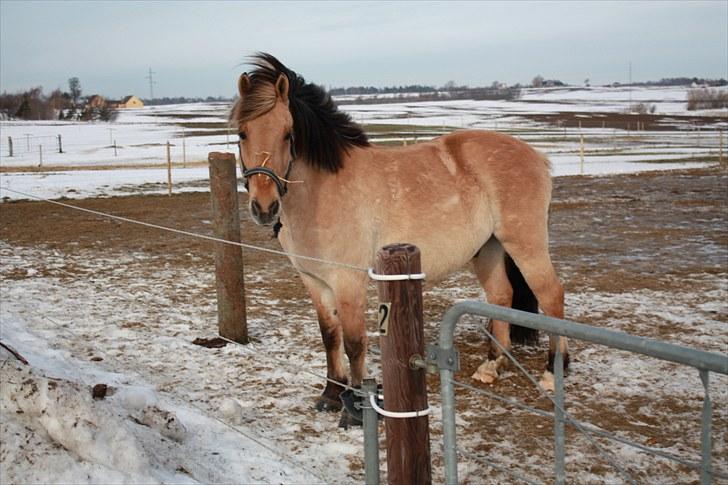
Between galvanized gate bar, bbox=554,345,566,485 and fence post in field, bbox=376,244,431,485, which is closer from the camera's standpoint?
galvanized gate bar, bbox=554,345,566,485

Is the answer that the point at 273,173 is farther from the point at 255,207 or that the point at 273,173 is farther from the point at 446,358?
the point at 446,358

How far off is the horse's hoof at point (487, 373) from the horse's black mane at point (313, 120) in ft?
6.30

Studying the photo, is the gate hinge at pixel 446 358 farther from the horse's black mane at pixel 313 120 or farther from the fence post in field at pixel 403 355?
the horse's black mane at pixel 313 120

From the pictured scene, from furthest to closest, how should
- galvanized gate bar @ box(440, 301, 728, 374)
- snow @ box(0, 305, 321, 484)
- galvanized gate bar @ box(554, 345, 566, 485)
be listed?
snow @ box(0, 305, 321, 484)
galvanized gate bar @ box(554, 345, 566, 485)
galvanized gate bar @ box(440, 301, 728, 374)

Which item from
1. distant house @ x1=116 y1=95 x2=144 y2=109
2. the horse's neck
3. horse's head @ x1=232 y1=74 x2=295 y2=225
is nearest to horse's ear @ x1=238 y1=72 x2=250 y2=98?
horse's head @ x1=232 y1=74 x2=295 y2=225

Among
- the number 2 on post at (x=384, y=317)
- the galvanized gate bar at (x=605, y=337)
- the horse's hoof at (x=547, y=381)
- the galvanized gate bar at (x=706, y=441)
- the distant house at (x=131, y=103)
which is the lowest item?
the horse's hoof at (x=547, y=381)

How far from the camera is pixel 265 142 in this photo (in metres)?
3.88

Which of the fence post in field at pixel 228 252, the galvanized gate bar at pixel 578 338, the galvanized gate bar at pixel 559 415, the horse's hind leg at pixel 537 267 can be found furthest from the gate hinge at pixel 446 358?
the fence post in field at pixel 228 252

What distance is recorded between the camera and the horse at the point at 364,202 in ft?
13.0

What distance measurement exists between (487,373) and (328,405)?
1.30 meters

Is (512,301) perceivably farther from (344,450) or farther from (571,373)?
(344,450)

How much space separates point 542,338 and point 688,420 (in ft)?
6.25

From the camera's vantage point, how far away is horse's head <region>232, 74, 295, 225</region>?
12.4ft

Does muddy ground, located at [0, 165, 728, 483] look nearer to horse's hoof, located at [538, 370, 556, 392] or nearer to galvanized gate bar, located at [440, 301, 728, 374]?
horse's hoof, located at [538, 370, 556, 392]
